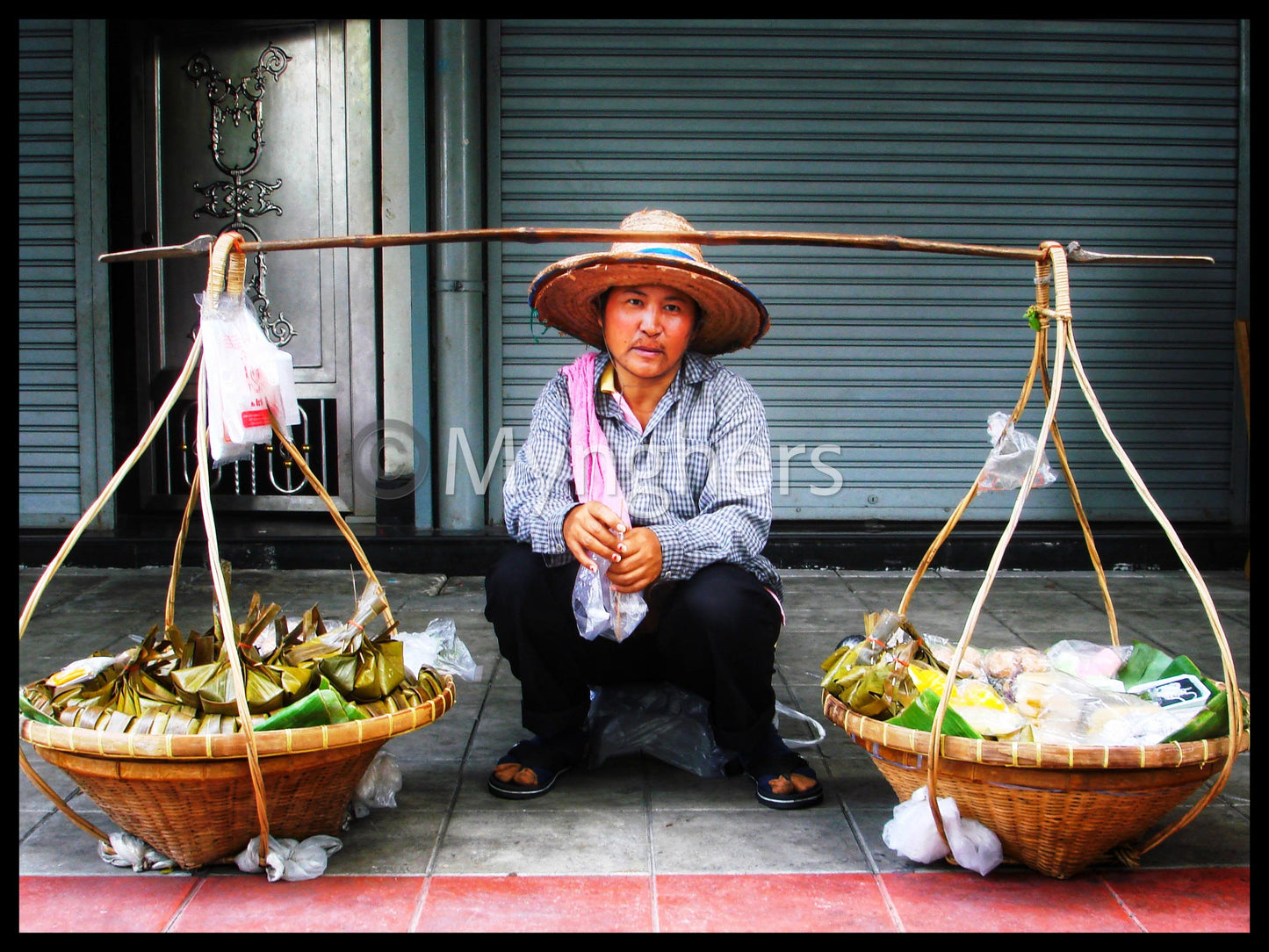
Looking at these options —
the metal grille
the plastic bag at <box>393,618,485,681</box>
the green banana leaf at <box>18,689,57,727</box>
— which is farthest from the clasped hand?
the metal grille

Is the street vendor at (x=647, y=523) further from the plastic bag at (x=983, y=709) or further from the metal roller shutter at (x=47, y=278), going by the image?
the metal roller shutter at (x=47, y=278)

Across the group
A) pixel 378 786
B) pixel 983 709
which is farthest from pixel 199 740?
pixel 983 709

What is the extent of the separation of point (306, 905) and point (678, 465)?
1.21 metres

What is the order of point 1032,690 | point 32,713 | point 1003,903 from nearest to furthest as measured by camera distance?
point 1003,903
point 32,713
point 1032,690

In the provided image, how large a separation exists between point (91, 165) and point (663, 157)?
2770 millimetres

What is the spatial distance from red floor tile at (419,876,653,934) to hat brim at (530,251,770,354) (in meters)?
1.20

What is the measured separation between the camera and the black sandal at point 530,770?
2.33 metres

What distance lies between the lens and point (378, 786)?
225 cm

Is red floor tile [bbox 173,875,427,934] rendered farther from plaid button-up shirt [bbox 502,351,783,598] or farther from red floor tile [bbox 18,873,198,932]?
plaid button-up shirt [bbox 502,351,783,598]

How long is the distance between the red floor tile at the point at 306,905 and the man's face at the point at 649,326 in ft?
3.93

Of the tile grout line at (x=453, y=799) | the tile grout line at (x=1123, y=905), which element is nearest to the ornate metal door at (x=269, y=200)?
the tile grout line at (x=453, y=799)

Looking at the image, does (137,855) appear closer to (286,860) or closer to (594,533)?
(286,860)

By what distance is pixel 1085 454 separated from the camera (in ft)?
17.1

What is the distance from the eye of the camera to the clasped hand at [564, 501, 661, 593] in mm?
2184
